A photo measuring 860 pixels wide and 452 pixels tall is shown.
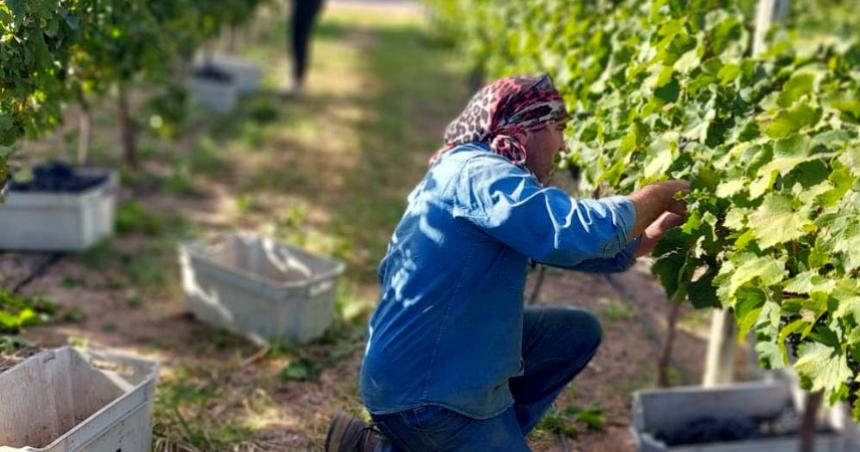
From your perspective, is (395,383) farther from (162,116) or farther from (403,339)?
(162,116)

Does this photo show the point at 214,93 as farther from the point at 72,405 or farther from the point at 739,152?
the point at 739,152

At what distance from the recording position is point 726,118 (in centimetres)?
315

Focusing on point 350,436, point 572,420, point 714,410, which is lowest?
point 714,410

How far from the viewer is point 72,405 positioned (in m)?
3.17

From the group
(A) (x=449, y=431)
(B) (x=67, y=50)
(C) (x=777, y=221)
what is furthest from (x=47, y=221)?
(C) (x=777, y=221)

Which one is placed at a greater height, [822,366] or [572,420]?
[822,366]

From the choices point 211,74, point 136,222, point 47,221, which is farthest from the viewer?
point 211,74

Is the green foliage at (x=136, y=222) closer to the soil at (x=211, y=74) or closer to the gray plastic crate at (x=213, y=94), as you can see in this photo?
the gray plastic crate at (x=213, y=94)

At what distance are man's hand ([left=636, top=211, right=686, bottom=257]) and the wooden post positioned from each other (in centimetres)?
133

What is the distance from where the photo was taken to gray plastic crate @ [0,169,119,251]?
5328mm

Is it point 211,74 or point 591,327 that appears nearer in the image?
point 591,327

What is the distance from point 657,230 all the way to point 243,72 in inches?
335

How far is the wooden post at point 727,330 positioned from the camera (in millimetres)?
4172

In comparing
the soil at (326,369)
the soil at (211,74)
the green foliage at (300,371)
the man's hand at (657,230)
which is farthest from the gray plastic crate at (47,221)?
the soil at (211,74)
